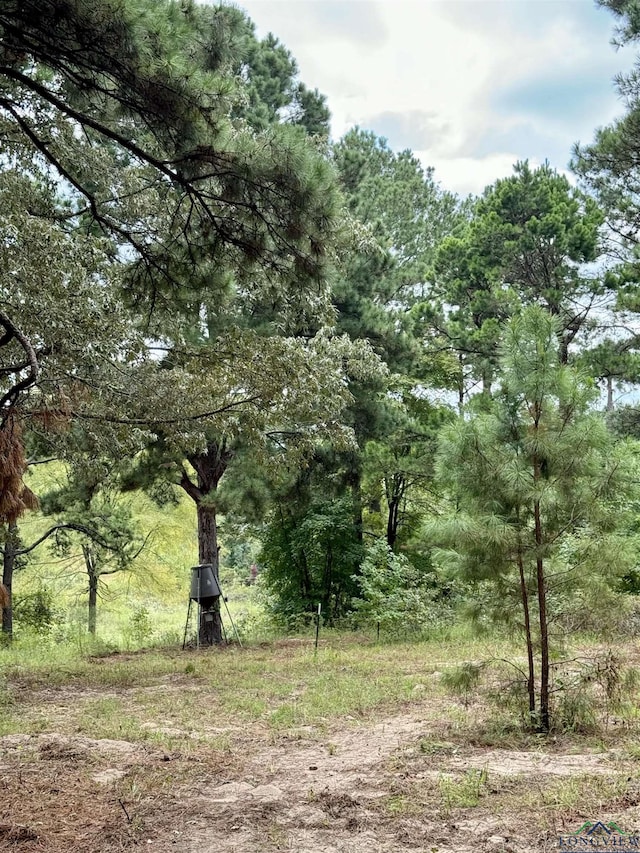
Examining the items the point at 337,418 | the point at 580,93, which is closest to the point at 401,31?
the point at 580,93

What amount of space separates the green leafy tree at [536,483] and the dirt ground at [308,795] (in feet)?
4.19

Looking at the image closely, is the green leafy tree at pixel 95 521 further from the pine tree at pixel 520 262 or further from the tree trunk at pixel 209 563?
the pine tree at pixel 520 262

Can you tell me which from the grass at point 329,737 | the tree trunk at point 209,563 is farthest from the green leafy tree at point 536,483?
the tree trunk at point 209,563

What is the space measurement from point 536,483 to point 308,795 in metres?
2.94

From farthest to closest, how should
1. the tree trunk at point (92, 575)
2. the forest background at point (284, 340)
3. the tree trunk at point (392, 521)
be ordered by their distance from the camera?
the tree trunk at point (392, 521) < the tree trunk at point (92, 575) < the forest background at point (284, 340)

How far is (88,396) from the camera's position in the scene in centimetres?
639

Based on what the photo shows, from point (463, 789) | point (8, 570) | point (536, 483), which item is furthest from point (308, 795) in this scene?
point (8, 570)

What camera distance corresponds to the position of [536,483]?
5.54 metres

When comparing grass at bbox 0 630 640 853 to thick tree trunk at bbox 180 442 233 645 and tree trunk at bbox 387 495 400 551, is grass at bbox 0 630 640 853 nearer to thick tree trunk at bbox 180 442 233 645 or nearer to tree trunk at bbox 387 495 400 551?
thick tree trunk at bbox 180 442 233 645

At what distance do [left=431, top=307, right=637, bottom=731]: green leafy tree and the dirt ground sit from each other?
1.28 meters

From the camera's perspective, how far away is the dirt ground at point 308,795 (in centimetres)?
328

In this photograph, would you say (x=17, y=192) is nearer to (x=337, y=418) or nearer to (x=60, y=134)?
(x=60, y=134)

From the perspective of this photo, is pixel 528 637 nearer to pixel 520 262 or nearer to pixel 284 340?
pixel 284 340

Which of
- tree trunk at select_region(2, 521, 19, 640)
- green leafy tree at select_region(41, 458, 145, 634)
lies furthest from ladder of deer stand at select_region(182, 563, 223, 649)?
tree trunk at select_region(2, 521, 19, 640)
